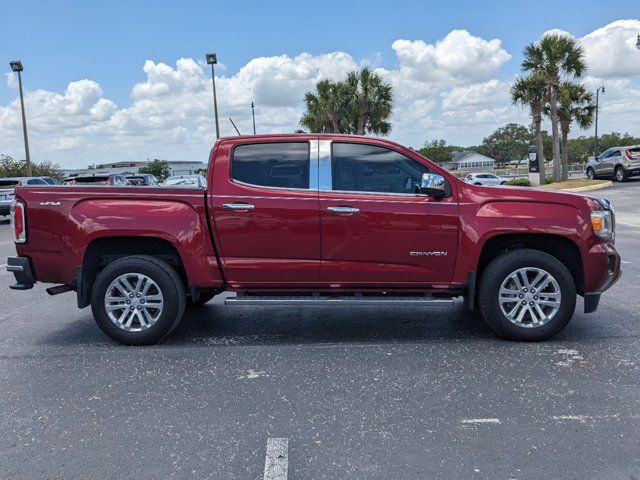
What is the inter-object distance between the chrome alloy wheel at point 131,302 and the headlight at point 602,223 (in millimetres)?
4040

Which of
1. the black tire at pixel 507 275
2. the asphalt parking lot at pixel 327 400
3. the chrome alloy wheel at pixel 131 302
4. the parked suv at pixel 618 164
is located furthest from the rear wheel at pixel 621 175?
the chrome alloy wheel at pixel 131 302

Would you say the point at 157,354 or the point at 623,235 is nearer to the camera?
the point at 157,354

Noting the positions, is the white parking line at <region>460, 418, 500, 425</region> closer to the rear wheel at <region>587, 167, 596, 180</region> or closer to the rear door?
the rear door

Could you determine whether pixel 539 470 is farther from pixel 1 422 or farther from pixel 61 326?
pixel 61 326

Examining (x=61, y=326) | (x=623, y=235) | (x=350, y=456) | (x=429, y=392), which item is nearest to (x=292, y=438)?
(x=350, y=456)

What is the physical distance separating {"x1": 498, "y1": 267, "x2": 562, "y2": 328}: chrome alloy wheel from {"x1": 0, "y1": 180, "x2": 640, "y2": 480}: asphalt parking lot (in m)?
0.27

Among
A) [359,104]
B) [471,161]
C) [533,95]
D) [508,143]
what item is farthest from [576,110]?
[508,143]

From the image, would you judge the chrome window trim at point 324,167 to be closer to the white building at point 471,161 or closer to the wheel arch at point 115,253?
the wheel arch at point 115,253

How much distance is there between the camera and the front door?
5.19 metres

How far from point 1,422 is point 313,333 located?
113 inches

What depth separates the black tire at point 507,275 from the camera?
5164mm

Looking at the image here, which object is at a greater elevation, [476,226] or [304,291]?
[476,226]

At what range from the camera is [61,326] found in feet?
20.4

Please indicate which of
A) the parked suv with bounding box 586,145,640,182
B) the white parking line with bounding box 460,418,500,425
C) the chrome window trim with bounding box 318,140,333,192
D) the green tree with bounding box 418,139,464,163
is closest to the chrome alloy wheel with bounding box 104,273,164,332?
the chrome window trim with bounding box 318,140,333,192
